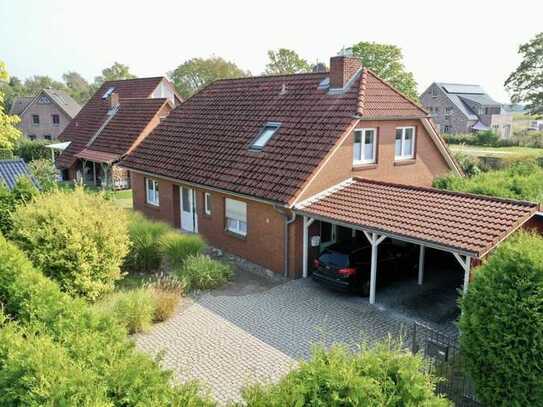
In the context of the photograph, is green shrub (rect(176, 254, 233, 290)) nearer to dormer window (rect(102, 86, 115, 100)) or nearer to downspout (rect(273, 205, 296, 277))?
downspout (rect(273, 205, 296, 277))

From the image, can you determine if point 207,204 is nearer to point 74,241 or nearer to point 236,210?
point 236,210

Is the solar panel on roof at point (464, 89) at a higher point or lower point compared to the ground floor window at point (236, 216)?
higher

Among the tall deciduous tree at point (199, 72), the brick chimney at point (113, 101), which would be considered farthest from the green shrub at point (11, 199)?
the tall deciduous tree at point (199, 72)

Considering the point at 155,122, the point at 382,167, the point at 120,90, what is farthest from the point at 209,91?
the point at 120,90

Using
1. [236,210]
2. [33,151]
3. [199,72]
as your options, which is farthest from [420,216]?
[199,72]

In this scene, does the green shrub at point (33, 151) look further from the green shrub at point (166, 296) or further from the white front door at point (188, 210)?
the green shrub at point (166, 296)

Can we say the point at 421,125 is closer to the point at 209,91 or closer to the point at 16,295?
the point at 209,91
